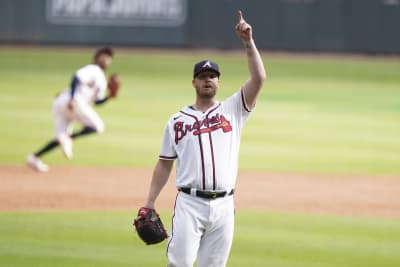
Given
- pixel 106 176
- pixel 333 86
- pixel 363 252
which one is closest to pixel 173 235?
pixel 363 252

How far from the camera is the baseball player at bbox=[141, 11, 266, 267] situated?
7.32 meters

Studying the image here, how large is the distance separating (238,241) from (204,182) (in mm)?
3427

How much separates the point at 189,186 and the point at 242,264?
92.2 inches

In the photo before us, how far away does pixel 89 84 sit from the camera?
51.5 ft

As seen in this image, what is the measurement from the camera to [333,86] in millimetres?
28094

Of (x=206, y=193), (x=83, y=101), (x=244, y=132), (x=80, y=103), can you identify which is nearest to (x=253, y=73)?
(x=206, y=193)

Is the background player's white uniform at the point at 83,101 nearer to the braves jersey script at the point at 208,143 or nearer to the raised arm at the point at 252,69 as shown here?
the braves jersey script at the point at 208,143

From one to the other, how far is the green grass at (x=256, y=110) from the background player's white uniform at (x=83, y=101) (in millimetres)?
948

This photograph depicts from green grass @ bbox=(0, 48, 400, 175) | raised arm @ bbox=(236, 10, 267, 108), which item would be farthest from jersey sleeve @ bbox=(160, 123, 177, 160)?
green grass @ bbox=(0, 48, 400, 175)

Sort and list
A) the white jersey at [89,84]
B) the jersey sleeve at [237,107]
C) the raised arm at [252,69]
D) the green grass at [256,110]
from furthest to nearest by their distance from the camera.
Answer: the green grass at [256,110]
the white jersey at [89,84]
the jersey sleeve at [237,107]
the raised arm at [252,69]

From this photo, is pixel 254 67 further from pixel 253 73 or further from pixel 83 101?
pixel 83 101

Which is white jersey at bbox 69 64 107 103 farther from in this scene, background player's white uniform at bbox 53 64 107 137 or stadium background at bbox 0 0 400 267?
stadium background at bbox 0 0 400 267

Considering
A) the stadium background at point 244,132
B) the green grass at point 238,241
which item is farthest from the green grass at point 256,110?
the green grass at point 238,241

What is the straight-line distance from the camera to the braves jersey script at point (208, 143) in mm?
7355
